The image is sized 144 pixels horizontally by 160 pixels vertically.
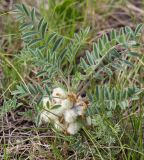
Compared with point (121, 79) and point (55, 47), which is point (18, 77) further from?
point (121, 79)

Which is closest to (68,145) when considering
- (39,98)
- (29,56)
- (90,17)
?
(39,98)

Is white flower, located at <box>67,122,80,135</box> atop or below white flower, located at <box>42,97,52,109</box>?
below

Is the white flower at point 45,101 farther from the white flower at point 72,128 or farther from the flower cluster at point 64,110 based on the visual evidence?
the white flower at point 72,128

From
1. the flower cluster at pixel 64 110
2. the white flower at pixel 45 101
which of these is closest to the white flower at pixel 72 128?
the flower cluster at pixel 64 110

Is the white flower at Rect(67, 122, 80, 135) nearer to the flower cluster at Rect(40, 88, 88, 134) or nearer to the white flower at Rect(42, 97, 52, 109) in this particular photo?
the flower cluster at Rect(40, 88, 88, 134)

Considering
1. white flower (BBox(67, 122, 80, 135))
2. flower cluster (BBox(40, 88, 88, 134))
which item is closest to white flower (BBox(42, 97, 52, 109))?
→ flower cluster (BBox(40, 88, 88, 134))

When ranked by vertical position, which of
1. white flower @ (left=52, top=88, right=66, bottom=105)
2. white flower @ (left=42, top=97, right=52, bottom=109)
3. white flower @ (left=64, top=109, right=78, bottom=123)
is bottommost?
white flower @ (left=64, top=109, right=78, bottom=123)

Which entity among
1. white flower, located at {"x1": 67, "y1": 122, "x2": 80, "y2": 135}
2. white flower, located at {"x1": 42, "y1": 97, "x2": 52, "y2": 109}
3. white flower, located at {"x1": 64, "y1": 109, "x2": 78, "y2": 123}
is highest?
white flower, located at {"x1": 42, "y1": 97, "x2": 52, "y2": 109}
